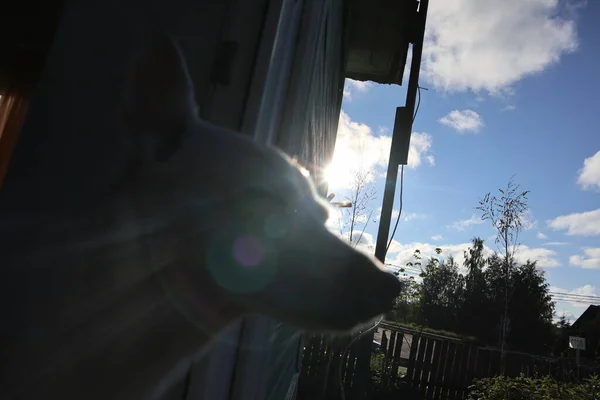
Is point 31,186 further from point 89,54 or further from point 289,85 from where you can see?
point 289,85

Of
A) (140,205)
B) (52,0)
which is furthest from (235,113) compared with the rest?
(52,0)

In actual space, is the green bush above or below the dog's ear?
below

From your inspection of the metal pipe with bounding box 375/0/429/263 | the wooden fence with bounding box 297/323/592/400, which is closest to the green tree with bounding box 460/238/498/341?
the wooden fence with bounding box 297/323/592/400

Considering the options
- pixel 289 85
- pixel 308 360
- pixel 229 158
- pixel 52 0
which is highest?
pixel 52 0

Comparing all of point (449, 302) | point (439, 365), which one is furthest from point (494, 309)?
point (439, 365)

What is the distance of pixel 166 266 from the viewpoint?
3.73 feet

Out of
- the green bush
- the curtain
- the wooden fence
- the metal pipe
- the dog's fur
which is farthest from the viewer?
the wooden fence

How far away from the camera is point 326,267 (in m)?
1.28

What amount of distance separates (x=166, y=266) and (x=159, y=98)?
0.51 metres

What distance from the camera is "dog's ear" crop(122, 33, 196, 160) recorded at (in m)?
1.06

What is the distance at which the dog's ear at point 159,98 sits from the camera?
106 cm

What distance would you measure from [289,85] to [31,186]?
3.34 feet

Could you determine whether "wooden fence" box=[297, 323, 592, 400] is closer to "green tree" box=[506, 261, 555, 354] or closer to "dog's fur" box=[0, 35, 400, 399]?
"dog's fur" box=[0, 35, 400, 399]

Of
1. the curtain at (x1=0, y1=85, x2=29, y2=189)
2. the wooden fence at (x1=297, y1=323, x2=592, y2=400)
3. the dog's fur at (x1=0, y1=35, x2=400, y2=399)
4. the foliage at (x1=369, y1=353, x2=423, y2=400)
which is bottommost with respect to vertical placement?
the foliage at (x1=369, y1=353, x2=423, y2=400)
